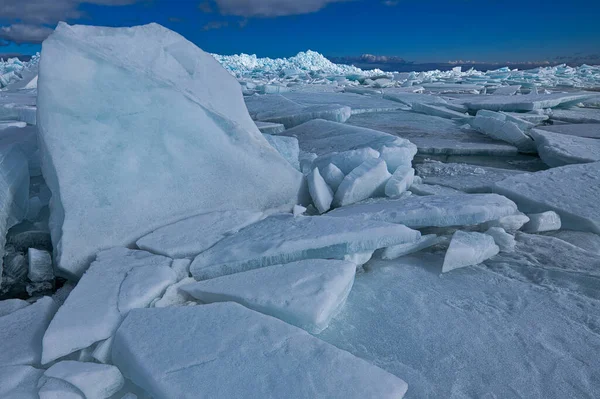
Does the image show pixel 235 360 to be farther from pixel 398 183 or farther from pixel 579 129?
pixel 579 129

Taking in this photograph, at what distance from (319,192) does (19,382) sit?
5.07ft

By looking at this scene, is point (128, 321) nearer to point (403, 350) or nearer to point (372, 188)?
point (403, 350)

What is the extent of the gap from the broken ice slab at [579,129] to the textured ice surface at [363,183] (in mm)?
3771

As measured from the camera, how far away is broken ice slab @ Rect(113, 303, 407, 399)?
3.11ft

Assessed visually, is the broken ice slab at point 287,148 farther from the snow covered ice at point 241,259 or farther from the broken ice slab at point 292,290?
the broken ice slab at point 292,290

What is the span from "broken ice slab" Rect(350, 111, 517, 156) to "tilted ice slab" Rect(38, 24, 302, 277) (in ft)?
8.67

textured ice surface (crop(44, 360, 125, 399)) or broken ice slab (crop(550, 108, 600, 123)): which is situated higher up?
textured ice surface (crop(44, 360, 125, 399))

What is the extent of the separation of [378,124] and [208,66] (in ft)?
12.6

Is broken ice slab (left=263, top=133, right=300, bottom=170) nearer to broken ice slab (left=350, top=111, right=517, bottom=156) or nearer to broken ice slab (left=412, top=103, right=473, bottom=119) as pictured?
broken ice slab (left=350, top=111, right=517, bottom=156)

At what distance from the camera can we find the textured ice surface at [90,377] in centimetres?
101

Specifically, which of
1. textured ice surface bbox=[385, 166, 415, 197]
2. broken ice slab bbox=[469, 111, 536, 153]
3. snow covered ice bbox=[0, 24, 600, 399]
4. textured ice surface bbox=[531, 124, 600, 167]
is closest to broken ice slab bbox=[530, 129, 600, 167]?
textured ice surface bbox=[531, 124, 600, 167]

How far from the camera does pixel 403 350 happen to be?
1201 mm

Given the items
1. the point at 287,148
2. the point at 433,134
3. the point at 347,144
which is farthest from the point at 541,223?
the point at 433,134

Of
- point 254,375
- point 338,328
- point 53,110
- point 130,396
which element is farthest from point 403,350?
point 53,110
